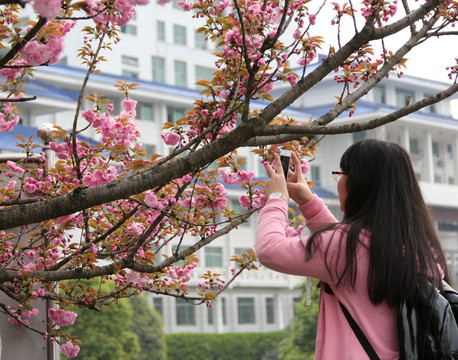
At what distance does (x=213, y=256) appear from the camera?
42688mm

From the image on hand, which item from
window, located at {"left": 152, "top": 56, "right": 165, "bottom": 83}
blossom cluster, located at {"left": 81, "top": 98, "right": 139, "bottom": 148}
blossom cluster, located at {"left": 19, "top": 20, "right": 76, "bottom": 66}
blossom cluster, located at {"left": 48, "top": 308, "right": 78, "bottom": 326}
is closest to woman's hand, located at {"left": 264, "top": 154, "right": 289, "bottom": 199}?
blossom cluster, located at {"left": 19, "top": 20, "right": 76, "bottom": 66}

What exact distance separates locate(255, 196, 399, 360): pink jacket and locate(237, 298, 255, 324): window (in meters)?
40.9

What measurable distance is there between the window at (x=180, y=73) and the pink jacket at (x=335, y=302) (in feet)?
150

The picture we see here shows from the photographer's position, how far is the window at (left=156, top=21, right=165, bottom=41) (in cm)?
4696

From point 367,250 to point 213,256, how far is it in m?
40.2

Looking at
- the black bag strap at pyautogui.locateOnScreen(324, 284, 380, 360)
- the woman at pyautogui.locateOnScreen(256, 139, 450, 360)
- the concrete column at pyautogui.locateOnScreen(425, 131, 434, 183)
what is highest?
the concrete column at pyautogui.locateOnScreen(425, 131, 434, 183)

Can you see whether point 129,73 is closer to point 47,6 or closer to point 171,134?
point 171,134

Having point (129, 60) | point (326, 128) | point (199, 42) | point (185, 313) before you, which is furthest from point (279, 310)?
point (326, 128)

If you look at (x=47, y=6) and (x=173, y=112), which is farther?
(x=173, y=112)

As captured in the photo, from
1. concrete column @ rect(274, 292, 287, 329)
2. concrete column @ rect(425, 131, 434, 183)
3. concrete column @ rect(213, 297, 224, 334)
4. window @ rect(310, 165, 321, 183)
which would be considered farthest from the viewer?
concrete column @ rect(425, 131, 434, 183)

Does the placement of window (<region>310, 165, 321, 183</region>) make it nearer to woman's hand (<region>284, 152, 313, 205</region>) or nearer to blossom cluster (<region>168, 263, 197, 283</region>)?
blossom cluster (<region>168, 263, 197, 283</region>)

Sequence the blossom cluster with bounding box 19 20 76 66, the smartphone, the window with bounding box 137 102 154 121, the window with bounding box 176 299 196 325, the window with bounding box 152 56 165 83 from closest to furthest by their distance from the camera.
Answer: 1. the smartphone
2. the blossom cluster with bounding box 19 20 76 66
3. the window with bounding box 176 299 196 325
4. the window with bounding box 137 102 154 121
5. the window with bounding box 152 56 165 83

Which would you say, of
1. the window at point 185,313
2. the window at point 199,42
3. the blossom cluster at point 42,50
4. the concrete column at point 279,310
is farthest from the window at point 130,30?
the blossom cluster at point 42,50

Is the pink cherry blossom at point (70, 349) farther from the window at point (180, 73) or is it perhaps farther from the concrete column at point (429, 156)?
the concrete column at point (429, 156)
